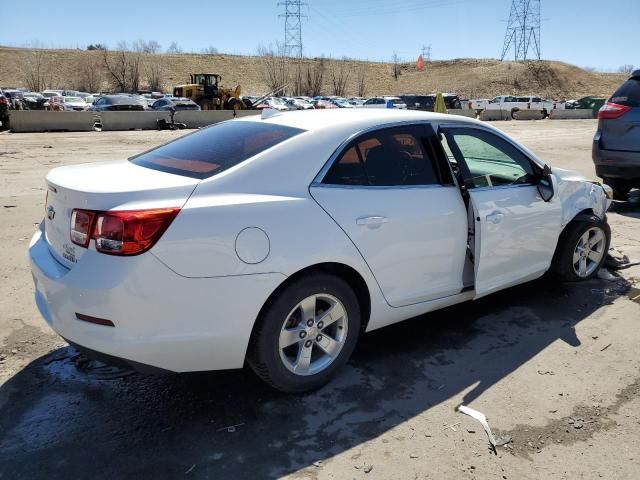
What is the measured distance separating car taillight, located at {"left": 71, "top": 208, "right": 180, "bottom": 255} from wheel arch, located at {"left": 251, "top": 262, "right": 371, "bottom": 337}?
0.67 metres

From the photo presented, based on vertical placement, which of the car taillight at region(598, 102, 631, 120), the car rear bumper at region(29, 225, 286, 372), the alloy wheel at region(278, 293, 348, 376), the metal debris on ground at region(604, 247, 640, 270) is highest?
the car taillight at region(598, 102, 631, 120)

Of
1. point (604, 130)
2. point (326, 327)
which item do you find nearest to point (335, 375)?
point (326, 327)

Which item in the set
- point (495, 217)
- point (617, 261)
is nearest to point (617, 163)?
point (617, 261)

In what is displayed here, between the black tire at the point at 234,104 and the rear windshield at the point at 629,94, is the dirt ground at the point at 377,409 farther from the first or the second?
the black tire at the point at 234,104

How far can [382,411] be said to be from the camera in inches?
123

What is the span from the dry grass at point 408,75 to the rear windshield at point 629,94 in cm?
8877

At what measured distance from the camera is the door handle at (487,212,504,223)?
12.7 feet

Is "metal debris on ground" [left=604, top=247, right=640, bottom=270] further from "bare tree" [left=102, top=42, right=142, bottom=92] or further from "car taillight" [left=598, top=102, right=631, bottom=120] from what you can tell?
"bare tree" [left=102, top=42, right=142, bottom=92]

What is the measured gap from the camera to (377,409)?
123 inches

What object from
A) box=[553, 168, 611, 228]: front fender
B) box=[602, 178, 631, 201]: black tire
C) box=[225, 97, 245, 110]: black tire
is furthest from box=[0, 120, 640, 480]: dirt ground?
box=[225, 97, 245, 110]: black tire

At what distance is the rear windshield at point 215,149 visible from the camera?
3163 mm

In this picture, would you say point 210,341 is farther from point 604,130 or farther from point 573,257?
point 604,130

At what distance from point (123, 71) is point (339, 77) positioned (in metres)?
36.5

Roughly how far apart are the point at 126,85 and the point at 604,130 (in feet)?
296
